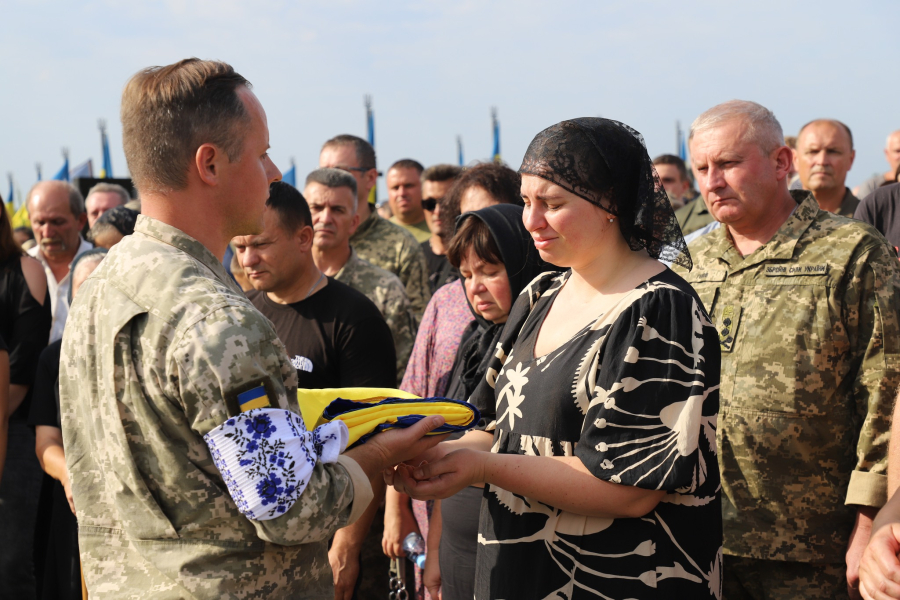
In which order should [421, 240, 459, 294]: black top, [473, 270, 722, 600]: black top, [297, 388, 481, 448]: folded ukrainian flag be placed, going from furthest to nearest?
[421, 240, 459, 294]: black top, [297, 388, 481, 448]: folded ukrainian flag, [473, 270, 722, 600]: black top

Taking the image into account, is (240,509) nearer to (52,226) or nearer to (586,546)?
(586,546)

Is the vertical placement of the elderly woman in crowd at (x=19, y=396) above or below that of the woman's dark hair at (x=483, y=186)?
below

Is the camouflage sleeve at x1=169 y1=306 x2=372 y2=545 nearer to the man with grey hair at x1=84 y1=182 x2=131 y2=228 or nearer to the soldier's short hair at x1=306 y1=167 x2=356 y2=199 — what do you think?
the soldier's short hair at x1=306 y1=167 x2=356 y2=199

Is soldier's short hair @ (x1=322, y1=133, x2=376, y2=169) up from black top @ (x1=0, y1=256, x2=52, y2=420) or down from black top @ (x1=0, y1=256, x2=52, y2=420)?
up

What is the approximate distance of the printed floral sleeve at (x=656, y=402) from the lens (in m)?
2.02

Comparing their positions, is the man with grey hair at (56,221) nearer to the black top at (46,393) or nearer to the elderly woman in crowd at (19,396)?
the elderly woman in crowd at (19,396)

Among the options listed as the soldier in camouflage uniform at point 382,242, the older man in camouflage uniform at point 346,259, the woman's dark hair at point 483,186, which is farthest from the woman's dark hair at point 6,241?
the woman's dark hair at point 483,186

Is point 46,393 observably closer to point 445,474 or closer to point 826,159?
point 445,474

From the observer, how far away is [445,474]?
7.60ft

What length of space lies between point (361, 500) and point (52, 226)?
17.4 feet

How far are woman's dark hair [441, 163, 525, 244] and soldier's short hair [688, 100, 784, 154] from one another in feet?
3.10

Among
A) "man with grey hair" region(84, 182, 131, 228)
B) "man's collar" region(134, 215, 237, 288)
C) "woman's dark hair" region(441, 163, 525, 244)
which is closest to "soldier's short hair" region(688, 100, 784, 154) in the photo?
"woman's dark hair" region(441, 163, 525, 244)

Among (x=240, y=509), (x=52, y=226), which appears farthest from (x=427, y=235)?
(x=240, y=509)

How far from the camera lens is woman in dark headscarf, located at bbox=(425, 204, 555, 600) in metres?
3.07
